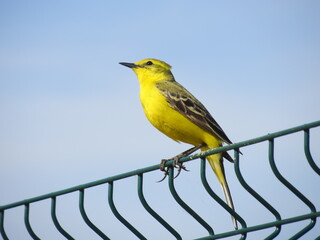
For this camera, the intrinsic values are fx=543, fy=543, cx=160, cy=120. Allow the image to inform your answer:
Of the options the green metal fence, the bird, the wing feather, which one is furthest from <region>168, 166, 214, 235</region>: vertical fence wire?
the wing feather

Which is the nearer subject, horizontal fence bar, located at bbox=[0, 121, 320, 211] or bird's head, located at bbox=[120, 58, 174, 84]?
horizontal fence bar, located at bbox=[0, 121, 320, 211]

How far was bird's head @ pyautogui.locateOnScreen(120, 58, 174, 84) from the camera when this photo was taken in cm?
870

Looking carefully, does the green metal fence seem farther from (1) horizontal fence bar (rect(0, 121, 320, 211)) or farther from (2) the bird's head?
(2) the bird's head

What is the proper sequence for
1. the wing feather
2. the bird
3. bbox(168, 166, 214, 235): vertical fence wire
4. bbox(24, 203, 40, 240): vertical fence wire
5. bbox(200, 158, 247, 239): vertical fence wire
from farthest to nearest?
the wing feather
the bird
bbox(24, 203, 40, 240): vertical fence wire
bbox(168, 166, 214, 235): vertical fence wire
bbox(200, 158, 247, 239): vertical fence wire

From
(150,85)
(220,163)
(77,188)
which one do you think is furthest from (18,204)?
(150,85)

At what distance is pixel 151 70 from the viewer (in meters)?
8.98

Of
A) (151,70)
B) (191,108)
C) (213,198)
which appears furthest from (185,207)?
(151,70)

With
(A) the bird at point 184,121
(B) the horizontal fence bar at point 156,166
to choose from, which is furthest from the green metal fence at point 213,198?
(A) the bird at point 184,121

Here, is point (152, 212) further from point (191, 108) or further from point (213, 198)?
point (191, 108)

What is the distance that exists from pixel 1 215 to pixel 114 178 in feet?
5.17

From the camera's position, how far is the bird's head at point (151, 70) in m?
8.70

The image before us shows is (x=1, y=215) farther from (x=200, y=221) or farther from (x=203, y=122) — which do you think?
(x=203, y=122)

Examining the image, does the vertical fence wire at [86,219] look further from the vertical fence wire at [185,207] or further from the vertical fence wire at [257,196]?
the vertical fence wire at [257,196]

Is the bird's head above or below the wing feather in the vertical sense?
above
